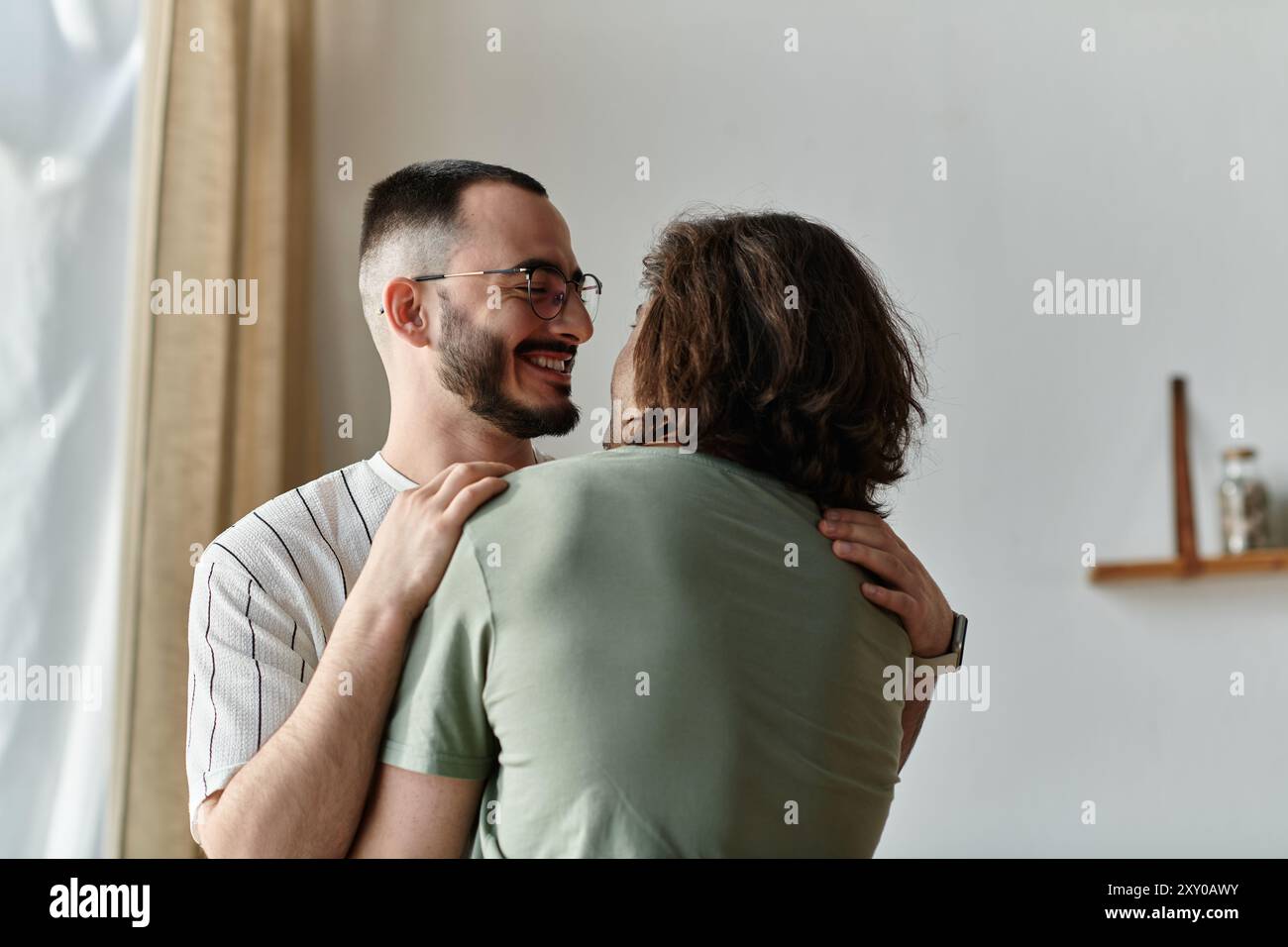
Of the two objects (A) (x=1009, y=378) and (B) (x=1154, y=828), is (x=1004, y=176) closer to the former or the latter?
(A) (x=1009, y=378)

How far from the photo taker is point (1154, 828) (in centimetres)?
261

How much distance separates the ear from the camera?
1.42 metres

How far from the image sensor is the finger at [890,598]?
0.90m

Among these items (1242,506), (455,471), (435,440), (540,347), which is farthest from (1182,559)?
(455,471)

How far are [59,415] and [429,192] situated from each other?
35.3 inches

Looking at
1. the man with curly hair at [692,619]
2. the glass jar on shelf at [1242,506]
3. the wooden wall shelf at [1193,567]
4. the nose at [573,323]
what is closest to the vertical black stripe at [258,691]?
the man with curly hair at [692,619]

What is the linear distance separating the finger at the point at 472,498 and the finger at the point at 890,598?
0.30 meters

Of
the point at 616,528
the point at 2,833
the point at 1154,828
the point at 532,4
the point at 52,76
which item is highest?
the point at 532,4

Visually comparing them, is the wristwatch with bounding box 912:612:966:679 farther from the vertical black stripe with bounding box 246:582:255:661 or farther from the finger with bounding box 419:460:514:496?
the vertical black stripe with bounding box 246:582:255:661

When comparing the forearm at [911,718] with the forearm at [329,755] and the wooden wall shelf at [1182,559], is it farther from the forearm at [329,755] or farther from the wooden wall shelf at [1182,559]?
the wooden wall shelf at [1182,559]

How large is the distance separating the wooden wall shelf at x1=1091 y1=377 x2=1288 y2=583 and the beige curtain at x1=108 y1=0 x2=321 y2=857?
1.86 meters
